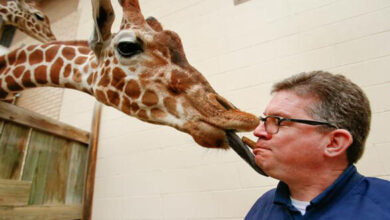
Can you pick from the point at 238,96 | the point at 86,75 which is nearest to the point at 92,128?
the point at 86,75

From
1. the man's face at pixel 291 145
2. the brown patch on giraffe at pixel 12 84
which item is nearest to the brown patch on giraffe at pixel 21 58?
the brown patch on giraffe at pixel 12 84

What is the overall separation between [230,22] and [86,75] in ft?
4.28

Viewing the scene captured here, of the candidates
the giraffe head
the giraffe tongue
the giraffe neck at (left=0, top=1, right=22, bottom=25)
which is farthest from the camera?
the giraffe neck at (left=0, top=1, right=22, bottom=25)

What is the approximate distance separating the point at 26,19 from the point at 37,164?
73.8 inches

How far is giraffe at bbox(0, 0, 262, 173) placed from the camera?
2.93 feet

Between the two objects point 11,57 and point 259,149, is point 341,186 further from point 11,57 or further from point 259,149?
point 11,57

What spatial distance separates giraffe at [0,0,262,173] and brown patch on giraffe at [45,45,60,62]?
0.07 meters

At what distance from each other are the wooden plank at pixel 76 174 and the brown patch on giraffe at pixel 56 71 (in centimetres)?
73

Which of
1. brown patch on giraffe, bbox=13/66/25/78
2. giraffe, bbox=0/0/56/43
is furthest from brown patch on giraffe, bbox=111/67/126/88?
giraffe, bbox=0/0/56/43

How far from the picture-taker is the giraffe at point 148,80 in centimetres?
89

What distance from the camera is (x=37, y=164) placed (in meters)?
1.58

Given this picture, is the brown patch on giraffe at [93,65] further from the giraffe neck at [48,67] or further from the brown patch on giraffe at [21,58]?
the brown patch on giraffe at [21,58]

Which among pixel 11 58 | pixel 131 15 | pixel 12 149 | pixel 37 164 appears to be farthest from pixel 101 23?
pixel 37 164

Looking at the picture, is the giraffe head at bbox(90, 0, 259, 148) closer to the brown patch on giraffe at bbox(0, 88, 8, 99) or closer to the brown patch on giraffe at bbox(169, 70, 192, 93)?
the brown patch on giraffe at bbox(169, 70, 192, 93)
